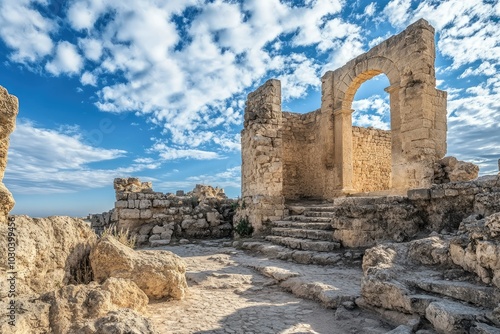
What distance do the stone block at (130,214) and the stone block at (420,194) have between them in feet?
22.2

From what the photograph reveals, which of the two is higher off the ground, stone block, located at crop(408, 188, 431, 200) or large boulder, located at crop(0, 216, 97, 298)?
stone block, located at crop(408, 188, 431, 200)

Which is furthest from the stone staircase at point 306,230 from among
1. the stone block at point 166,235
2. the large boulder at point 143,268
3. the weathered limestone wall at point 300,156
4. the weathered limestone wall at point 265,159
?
the weathered limestone wall at point 300,156

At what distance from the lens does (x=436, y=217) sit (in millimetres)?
5523

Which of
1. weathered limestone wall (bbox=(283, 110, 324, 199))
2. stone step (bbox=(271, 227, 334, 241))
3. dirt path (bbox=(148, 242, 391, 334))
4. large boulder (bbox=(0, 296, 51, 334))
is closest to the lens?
large boulder (bbox=(0, 296, 51, 334))

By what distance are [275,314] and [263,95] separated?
6.64 meters

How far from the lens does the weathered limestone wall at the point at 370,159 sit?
13.3 metres

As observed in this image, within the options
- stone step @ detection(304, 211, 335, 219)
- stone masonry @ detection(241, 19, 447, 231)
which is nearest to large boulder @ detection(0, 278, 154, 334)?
stone step @ detection(304, 211, 335, 219)

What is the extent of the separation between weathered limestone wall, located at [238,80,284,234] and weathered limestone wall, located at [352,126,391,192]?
554 cm

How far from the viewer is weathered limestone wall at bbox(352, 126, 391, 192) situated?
13.3 metres

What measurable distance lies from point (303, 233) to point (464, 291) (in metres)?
4.39

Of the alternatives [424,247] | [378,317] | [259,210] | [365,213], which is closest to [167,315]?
[378,317]

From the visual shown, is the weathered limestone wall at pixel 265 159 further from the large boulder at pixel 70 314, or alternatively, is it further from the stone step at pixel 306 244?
the large boulder at pixel 70 314

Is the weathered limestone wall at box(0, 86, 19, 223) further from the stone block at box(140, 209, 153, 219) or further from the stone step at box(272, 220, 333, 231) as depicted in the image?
the stone block at box(140, 209, 153, 219)

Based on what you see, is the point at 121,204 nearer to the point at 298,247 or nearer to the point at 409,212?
the point at 298,247
